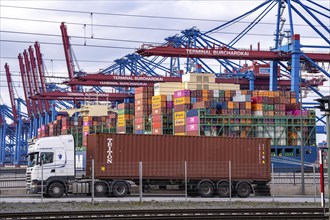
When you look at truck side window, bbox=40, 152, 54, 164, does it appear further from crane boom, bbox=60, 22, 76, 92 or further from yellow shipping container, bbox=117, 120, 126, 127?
crane boom, bbox=60, 22, 76, 92

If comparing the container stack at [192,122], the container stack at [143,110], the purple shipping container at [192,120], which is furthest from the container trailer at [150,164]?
the container stack at [143,110]

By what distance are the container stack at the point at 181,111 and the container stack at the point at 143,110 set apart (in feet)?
29.9

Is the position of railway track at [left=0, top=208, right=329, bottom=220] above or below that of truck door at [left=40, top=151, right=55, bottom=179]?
below

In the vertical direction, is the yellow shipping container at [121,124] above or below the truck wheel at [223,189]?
above

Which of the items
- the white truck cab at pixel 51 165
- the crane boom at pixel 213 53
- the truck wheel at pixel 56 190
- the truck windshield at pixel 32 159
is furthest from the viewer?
the crane boom at pixel 213 53

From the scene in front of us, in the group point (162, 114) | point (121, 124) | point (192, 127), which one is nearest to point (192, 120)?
point (192, 127)

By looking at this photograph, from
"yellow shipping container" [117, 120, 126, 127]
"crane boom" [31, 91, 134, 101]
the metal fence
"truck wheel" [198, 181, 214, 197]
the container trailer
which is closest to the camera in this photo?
the container trailer

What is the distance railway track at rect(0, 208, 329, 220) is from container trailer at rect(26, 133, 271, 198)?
29.2ft

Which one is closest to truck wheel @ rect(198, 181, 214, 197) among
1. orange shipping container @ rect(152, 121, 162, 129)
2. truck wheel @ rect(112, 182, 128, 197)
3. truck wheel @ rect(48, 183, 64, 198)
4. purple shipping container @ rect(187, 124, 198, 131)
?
truck wheel @ rect(112, 182, 128, 197)

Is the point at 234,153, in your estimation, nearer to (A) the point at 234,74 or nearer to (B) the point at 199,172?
(B) the point at 199,172

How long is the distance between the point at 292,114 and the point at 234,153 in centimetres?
4717

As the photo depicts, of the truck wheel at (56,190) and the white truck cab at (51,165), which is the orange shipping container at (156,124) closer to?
the white truck cab at (51,165)

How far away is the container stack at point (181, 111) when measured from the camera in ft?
265

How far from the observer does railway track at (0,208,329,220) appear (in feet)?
73.2
